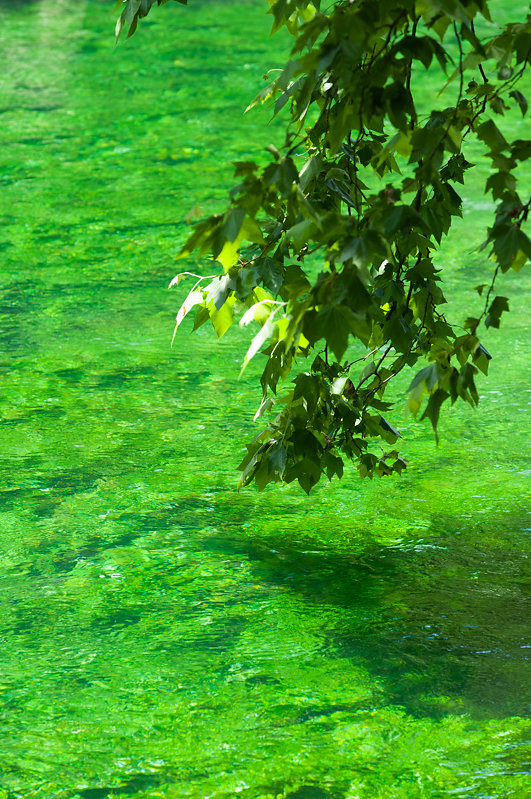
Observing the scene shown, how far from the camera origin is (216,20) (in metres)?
8.75

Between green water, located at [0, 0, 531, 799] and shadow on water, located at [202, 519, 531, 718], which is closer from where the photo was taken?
green water, located at [0, 0, 531, 799]

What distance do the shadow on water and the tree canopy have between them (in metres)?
0.24

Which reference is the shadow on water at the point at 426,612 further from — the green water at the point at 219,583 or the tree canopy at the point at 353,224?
the tree canopy at the point at 353,224

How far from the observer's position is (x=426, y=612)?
219 cm

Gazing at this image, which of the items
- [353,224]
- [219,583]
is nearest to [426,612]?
[219,583]

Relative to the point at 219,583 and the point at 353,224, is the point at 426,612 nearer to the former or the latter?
the point at 219,583

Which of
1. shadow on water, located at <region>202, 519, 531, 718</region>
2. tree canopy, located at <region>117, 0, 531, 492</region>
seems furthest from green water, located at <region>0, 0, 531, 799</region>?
tree canopy, located at <region>117, 0, 531, 492</region>

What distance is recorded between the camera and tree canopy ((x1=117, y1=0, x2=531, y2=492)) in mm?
1472

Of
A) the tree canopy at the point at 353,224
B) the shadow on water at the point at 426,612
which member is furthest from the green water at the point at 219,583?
the tree canopy at the point at 353,224

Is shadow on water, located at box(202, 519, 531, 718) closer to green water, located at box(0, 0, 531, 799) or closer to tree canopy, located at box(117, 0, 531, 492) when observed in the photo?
green water, located at box(0, 0, 531, 799)

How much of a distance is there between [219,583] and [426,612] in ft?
1.50

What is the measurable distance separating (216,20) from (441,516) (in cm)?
715

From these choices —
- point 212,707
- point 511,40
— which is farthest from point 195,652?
point 511,40

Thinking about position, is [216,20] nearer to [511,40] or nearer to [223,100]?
[223,100]
